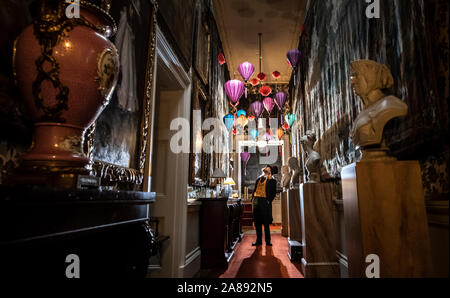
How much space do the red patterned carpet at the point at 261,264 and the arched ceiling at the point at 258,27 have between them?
236 inches

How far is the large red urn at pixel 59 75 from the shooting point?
0.79m

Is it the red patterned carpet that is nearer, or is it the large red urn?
the large red urn

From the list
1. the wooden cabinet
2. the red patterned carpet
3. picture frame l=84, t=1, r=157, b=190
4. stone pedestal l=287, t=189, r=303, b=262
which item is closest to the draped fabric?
picture frame l=84, t=1, r=157, b=190

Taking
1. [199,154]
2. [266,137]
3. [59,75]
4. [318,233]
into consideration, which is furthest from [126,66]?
[266,137]

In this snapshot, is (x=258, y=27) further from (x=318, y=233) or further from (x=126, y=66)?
(x=126, y=66)

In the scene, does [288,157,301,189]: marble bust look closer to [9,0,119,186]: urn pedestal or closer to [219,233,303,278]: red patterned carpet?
[219,233,303,278]: red patterned carpet

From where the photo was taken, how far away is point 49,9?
822mm

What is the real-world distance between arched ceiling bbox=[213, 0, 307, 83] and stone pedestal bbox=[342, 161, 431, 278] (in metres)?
6.12

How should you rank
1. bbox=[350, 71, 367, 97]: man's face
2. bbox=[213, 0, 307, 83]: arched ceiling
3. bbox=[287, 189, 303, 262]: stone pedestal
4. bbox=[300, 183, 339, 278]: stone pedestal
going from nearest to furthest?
bbox=[350, 71, 367, 97]: man's face < bbox=[300, 183, 339, 278]: stone pedestal < bbox=[287, 189, 303, 262]: stone pedestal < bbox=[213, 0, 307, 83]: arched ceiling

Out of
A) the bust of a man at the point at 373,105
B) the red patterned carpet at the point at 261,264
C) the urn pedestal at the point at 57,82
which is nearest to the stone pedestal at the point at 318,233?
the red patterned carpet at the point at 261,264

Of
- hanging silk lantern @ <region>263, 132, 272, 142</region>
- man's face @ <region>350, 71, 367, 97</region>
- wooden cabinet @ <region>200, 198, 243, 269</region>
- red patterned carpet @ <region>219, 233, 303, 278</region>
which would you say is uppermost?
hanging silk lantern @ <region>263, 132, 272, 142</region>

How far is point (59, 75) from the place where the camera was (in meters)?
0.80

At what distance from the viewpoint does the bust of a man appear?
1.53m

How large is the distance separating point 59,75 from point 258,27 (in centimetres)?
737
